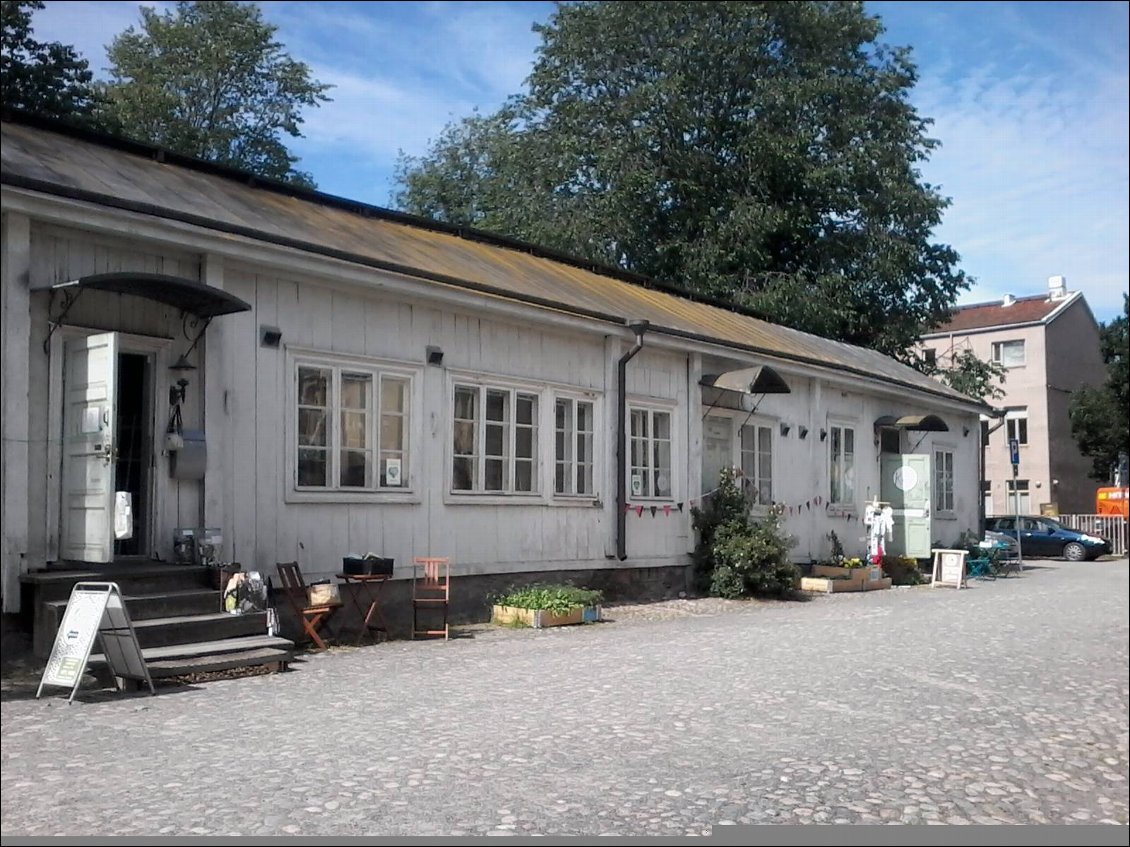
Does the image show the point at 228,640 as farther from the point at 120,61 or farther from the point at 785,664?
the point at 120,61

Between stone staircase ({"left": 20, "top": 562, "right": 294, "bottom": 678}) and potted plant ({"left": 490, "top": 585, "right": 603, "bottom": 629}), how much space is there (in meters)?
3.57

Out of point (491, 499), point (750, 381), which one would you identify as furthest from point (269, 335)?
point (750, 381)

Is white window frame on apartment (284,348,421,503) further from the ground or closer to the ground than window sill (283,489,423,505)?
further from the ground

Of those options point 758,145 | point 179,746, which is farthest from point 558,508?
point 758,145

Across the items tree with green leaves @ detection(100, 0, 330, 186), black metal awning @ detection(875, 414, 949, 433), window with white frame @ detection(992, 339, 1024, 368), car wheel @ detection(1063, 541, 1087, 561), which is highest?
tree with green leaves @ detection(100, 0, 330, 186)

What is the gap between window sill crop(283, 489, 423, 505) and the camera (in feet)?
36.5

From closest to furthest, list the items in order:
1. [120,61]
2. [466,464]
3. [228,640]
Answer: [228,640], [466,464], [120,61]

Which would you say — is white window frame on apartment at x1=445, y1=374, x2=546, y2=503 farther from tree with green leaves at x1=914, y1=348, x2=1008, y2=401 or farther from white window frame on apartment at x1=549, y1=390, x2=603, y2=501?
tree with green leaves at x1=914, y1=348, x2=1008, y2=401

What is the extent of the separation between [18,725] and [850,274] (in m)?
29.2

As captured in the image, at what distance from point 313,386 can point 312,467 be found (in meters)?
0.77

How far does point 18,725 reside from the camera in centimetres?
687

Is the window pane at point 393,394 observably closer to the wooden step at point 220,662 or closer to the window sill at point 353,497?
the window sill at point 353,497

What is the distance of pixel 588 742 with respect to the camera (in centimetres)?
670

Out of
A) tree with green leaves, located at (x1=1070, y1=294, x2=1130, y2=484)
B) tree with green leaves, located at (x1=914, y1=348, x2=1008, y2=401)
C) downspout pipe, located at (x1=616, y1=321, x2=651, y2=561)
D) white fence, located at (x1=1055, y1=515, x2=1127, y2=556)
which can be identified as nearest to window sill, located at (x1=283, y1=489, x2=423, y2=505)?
downspout pipe, located at (x1=616, y1=321, x2=651, y2=561)
